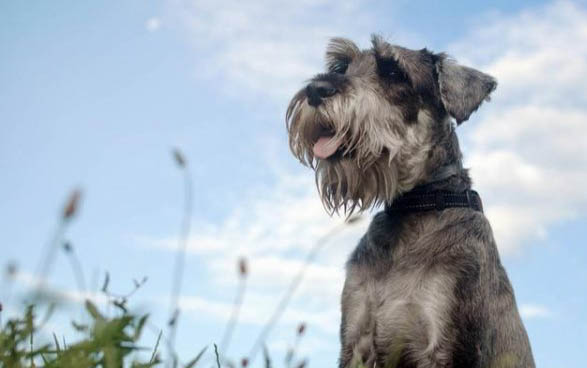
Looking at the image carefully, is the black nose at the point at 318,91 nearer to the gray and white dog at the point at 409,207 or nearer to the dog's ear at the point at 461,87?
the gray and white dog at the point at 409,207

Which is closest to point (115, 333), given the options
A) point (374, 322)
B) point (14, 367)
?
point (14, 367)

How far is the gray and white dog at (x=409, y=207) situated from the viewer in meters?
6.18

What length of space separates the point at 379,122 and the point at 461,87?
0.98 m

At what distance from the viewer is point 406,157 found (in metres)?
6.80

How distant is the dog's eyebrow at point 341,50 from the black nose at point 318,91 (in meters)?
1.10

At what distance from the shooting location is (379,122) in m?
6.91

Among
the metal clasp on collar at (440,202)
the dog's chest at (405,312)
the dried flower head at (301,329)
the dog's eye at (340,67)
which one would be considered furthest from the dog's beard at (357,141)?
the dried flower head at (301,329)

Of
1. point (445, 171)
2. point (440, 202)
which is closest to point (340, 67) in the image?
Result: point (445, 171)

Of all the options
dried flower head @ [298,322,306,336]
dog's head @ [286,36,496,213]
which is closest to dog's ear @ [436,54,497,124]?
dog's head @ [286,36,496,213]

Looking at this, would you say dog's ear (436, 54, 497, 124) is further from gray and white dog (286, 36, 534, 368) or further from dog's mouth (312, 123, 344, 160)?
dog's mouth (312, 123, 344, 160)

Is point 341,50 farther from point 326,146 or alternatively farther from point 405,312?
point 405,312

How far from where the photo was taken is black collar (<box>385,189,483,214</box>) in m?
6.58

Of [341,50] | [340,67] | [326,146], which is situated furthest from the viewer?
[340,67]

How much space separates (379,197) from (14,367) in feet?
14.8
